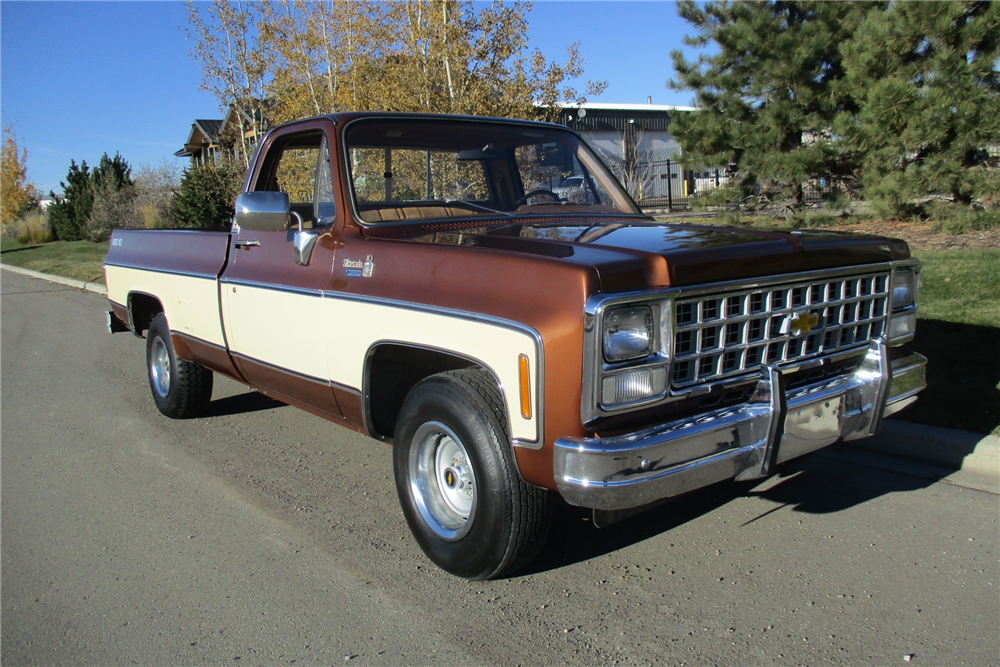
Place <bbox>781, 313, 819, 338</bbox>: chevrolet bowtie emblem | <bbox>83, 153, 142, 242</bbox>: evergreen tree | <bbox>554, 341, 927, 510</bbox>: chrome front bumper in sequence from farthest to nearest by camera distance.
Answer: <bbox>83, 153, 142, 242</bbox>: evergreen tree → <bbox>781, 313, 819, 338</bbox>: chevrolet bowtie emblem → <bbox>554, 341, 927, 510</bbox>: chrome front bumper

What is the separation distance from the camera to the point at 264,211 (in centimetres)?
382

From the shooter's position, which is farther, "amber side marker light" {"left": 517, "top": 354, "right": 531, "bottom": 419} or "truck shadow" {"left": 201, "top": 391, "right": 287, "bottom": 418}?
"truck shadow" {"left": 201, "top": 391, "right": 287, "bottom": 418}

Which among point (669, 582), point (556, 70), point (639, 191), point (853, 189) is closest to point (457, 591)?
point (669, 582)

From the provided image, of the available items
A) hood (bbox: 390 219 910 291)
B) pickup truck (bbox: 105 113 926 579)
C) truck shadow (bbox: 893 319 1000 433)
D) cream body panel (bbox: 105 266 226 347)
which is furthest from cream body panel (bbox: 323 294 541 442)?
truck shadow (bbox: 893 319 1000 433)

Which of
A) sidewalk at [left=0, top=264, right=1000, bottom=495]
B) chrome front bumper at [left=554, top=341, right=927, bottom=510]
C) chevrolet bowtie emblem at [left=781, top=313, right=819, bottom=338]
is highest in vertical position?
chevrolet bowtie emblem at [left=781, top=313, right=819, bottom=338]

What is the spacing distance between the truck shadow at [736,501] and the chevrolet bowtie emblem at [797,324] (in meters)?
0.86

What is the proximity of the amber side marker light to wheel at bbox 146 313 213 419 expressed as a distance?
11.8 ft

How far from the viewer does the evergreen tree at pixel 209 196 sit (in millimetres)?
19625

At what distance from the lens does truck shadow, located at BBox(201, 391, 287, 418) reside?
600 cm

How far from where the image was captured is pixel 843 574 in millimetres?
3172

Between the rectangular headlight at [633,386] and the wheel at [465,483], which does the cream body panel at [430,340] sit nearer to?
the wheel at [465,483]

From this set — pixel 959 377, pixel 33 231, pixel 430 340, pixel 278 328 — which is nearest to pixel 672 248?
pixel 430 340

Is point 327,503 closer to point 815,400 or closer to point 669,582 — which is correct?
point 669,582

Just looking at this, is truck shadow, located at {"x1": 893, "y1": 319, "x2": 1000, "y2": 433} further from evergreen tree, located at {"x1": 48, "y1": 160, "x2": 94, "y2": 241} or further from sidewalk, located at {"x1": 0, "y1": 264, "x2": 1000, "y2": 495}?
evergreen tree, located at {"x1": 48, "y1": 160, "x2": 94, "y2": 241}
